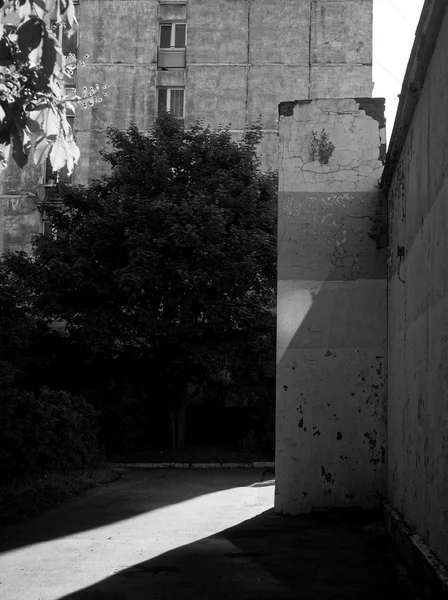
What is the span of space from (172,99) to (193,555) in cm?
2201

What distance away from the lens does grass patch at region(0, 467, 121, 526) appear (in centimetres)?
1052

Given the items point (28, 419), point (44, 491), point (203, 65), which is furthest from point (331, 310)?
point (203, 65)

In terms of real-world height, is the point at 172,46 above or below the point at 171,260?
above

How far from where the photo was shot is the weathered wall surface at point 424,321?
5.43 meters

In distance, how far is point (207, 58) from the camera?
2717cm

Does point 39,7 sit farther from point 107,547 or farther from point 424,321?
point 107,547

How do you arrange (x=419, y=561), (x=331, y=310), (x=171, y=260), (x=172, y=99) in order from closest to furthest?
1. (x=419, y=561)
2. (x=331, y=310)
3. (x=171, y=260)
4. (x=172, y=99)

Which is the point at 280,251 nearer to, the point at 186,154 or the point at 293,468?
the point at 293,468

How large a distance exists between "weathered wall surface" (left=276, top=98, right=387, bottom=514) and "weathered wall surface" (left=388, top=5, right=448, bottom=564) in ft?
3.21

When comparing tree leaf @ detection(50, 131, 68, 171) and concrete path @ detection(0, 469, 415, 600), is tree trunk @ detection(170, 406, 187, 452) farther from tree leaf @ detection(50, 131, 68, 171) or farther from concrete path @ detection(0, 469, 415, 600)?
tree leaf @ detection(50, 131, 68, 171)

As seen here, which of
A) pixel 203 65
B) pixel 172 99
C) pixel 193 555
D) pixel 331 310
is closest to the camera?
pixel 193 555

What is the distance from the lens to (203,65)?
27.1 meters

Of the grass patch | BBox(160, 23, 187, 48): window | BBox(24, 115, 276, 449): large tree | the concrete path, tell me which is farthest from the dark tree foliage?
BBox(160, 23, 187, 48): window

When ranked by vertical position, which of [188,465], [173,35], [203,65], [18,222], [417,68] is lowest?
[188,465]
